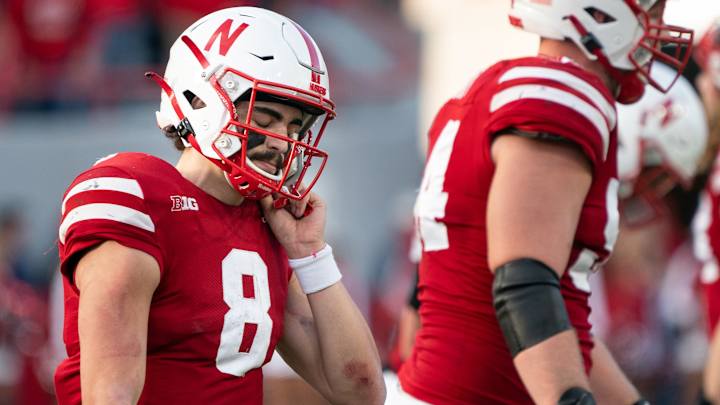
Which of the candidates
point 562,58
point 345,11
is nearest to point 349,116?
point 345,11

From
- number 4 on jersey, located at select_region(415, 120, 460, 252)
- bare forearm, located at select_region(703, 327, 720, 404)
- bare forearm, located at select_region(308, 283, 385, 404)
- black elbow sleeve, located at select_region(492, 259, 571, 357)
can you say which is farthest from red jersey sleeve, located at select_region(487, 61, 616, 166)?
bare forearm, located at select_region(703, 327, 720, 404)

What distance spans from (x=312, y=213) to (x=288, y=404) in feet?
14.9

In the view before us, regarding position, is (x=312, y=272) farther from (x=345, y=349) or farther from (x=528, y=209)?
(x=528, y=209)

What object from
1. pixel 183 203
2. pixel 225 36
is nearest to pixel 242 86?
pixel 225 36

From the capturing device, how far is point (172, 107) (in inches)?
123

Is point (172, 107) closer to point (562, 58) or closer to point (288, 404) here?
point (562, 58)

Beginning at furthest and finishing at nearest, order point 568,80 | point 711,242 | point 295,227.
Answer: point 711,242
point 295,227
point 568,80

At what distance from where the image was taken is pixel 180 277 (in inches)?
113

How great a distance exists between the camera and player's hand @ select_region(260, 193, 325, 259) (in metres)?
3.18

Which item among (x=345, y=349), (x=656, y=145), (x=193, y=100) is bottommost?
(x=345, y=349)

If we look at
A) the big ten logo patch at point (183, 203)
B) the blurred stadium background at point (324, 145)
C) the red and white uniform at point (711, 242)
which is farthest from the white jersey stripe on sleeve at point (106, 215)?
the blurred stadium background at point (324, 145)

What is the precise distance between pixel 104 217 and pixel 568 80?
3.61ft

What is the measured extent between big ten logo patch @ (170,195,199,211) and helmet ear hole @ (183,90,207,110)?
23 cm

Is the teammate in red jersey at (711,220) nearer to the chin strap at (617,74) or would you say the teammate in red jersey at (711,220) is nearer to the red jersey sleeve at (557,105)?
the chin strap at (617,74)
